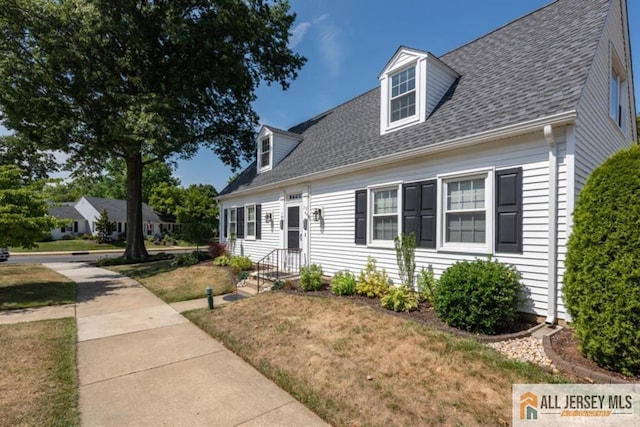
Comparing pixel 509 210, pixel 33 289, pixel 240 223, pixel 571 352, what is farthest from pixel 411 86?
pixel 33 289

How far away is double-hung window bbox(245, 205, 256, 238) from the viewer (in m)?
12.5

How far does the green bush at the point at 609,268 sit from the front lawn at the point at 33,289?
10.2 m

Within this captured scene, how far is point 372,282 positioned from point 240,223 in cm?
824

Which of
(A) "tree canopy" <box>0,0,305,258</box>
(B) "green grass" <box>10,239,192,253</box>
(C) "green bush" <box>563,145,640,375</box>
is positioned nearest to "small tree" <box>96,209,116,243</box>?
(B) "green grass" <box>10,239,192,253</box>

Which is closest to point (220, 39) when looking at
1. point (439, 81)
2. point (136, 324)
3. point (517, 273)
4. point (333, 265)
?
point (439, 81)

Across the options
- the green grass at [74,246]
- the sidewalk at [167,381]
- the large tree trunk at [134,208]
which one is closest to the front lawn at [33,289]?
the sidewalk at [167,381]

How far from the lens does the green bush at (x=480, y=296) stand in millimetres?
4551

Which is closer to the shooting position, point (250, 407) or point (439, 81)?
point (250, 407)

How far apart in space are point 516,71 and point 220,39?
40.1 feet

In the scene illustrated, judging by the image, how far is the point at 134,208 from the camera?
52.7ft

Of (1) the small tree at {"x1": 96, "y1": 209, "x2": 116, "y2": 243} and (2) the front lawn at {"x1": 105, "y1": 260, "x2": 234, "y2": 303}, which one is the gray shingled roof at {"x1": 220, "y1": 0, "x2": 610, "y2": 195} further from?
(1) the small tree at {"x1": 96, "y1": 209, "x2": 116, "y2": 243}

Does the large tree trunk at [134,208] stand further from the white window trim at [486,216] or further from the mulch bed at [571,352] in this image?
the mulch bed at [571,352]

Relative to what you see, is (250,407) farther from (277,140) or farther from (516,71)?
(277,140)

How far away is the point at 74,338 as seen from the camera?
5070 mm
